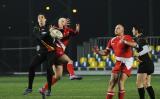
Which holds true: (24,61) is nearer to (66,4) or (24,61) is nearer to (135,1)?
(66,4)

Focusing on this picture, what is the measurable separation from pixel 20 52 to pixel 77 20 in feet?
12.3

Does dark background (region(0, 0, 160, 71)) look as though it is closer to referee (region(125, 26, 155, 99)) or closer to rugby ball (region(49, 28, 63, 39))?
rugby ball (region(49, 28, 63, 39))

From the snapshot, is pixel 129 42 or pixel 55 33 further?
pixel 55 33

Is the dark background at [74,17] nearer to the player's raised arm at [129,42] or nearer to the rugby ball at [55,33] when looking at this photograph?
the rugby ball at [55,33]

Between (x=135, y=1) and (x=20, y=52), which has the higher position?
(x=135, y=1)

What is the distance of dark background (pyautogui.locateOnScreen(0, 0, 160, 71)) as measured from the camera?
38750 millimetres

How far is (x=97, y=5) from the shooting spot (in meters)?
39.1

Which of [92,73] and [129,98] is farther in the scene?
[92,73]

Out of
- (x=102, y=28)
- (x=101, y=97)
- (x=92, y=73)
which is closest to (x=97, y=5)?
(x=102, y=28)

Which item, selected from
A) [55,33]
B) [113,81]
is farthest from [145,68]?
[55,33]

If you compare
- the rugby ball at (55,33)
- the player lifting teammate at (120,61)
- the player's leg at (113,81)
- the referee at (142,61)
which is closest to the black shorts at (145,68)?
the referee at (142,61)

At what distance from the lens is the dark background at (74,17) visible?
38.8m

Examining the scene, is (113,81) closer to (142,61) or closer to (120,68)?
(120,68)

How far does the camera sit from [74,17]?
127 ft
